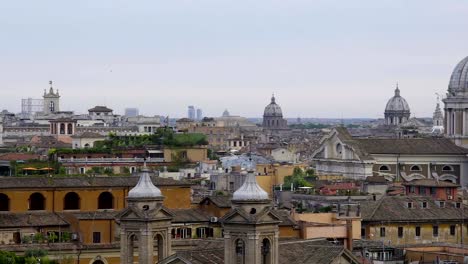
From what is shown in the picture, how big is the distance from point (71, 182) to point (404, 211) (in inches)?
545

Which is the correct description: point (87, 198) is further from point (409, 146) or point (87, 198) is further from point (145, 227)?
point (409, 146)

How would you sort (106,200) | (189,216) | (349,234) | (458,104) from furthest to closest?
(458,104)
(106,200)
(189,216)
(349,234)

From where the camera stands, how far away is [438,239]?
200 feet

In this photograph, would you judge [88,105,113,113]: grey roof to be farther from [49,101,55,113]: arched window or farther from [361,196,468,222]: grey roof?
[361,196,468,222]: grey roof

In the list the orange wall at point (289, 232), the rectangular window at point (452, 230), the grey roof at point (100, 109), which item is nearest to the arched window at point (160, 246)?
the orange wall at point (289, 232)

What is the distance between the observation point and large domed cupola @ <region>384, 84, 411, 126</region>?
610ft

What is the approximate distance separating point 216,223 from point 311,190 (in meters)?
23.0

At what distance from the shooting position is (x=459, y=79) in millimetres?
105438

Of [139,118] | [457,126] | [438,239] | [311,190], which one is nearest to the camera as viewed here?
[438,239]

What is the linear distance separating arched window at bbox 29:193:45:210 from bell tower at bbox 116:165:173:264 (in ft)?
41.4

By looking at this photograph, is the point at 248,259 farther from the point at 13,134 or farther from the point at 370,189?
the point at 13,134

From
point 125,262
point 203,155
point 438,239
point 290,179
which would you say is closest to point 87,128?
point 203,155

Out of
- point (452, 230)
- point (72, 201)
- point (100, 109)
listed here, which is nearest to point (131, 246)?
point (72, 201)

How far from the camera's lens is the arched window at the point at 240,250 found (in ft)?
123
